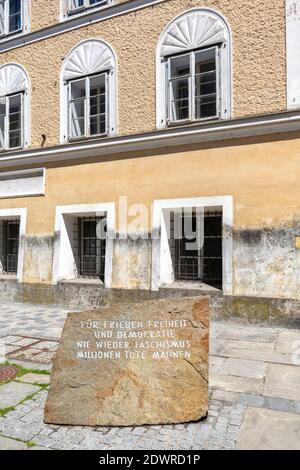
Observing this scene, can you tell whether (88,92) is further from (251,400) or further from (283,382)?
(251,400)

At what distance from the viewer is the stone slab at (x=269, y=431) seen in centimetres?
323

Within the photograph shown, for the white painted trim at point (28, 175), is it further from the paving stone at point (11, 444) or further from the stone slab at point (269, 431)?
the stone slab at point (269, 431)

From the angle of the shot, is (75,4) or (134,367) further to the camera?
(75,4)

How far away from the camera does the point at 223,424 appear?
3.62 meters

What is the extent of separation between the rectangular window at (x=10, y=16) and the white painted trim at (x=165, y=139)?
3898 millimetres

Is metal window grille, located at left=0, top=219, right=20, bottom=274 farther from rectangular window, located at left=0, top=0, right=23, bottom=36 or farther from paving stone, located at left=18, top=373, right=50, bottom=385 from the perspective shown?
paving stone, located at left=18, top=373, right=50, bottom=385

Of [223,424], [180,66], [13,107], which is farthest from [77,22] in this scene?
[223,424]

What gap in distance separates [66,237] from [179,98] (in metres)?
4.51

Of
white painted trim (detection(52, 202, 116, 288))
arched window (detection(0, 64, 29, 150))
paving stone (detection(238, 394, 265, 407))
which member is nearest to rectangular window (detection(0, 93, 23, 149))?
arched window (detection(0, 64, 29, 150))

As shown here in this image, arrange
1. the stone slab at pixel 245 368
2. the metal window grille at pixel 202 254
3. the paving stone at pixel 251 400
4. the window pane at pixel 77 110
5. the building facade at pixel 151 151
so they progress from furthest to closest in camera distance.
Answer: the window pane at pixel 77 110
the metal window grille at pixel 202 254
the building facade at pixel 151 151
the stone slab at pixel 245 368
the paving stone at pixel 251 400

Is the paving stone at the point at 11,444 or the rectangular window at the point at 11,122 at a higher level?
the rectangular window at the point at 11,122

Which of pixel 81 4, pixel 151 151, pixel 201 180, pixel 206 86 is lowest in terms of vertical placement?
pixel 201 180

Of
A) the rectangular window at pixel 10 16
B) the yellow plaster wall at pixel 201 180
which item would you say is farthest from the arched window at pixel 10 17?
the yellow plaster wall at pixel 201 180

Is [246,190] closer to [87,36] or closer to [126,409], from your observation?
[126,409]
